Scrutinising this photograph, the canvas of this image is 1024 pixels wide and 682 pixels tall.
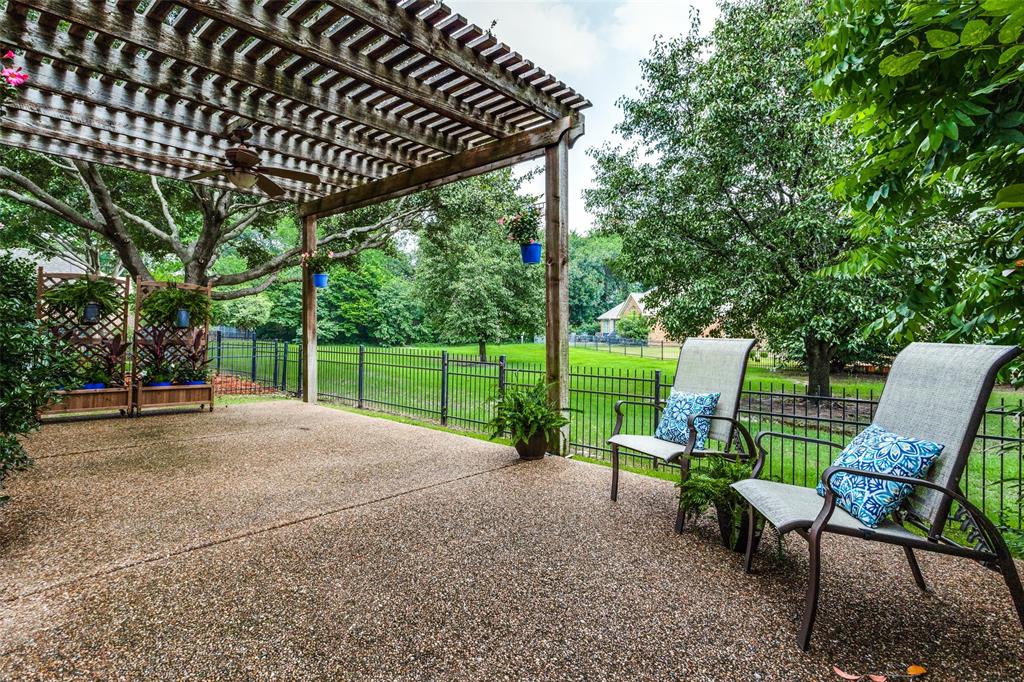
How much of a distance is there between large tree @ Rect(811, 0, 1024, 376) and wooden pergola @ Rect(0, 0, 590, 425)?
94.2 inches

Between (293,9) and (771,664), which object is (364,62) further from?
(771,664)

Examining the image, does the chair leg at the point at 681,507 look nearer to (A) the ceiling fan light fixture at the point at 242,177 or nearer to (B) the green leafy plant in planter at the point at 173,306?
(A) the ceiling fan light fixture at the point at 242,177

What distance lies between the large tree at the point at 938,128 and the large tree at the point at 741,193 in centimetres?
513

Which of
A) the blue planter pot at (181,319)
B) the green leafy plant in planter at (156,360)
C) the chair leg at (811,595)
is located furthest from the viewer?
the blue planter pot at (181,319)

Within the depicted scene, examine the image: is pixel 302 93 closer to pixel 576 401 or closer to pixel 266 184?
pixel 266 184

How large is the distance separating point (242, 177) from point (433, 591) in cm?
435

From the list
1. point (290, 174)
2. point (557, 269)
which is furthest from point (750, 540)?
point (290, 174)

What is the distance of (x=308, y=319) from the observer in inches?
295

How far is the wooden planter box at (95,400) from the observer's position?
5.83 m

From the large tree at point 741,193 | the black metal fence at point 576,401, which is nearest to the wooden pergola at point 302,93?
the black metal fence at point 576,401

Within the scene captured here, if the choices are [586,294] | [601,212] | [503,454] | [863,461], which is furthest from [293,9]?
[586,294]

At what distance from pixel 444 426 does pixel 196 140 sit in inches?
168

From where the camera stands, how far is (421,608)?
6.48 feet

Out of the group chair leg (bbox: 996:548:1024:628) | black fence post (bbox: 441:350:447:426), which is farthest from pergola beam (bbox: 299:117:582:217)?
chair leg (bbox: 996:548:1024:628)
